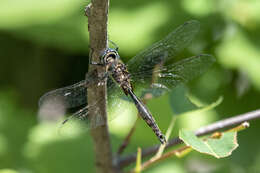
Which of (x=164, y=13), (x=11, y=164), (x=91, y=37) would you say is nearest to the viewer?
(x=91, y=37)

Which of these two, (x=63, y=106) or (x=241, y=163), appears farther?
(x=241, y=163)

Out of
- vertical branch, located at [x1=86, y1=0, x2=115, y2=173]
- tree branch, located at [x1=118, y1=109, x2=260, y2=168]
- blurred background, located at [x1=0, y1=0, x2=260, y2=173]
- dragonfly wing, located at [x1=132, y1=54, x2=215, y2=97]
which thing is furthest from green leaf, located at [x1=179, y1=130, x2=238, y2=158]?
blurred background, located at [x1=0, y1=0, x2=260, y2=173]

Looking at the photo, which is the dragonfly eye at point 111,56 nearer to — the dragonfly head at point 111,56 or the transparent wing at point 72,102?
the dragonfly head at point 111,56

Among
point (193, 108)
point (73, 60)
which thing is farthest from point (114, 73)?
point (73, 60)

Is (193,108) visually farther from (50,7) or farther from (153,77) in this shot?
(50,7)

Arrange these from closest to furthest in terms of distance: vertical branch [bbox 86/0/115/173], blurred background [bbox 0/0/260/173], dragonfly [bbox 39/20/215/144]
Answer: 1. vertical branch [bbox 86/0/115/173]
2. dragonfly [bbox 39/20/215/144]
3. blurred background [bbox 0/0/260/173]

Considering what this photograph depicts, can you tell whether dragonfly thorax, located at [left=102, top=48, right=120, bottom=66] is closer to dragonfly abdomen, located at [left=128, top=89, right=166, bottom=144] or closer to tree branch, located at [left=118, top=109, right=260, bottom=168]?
dragonfly abdomen, located at [left=128, top=89, right=166, bottom=144]
